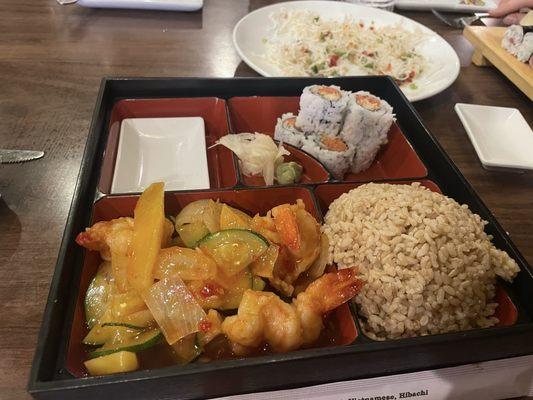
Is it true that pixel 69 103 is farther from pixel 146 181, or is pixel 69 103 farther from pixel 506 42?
pixel 506 42

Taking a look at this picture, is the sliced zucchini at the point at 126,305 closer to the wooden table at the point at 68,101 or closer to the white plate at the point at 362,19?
the wooden table at the point at 68,101

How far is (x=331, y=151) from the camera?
213 cm

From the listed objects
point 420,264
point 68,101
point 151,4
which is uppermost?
point 151,4

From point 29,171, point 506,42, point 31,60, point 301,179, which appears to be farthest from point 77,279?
point 506,42

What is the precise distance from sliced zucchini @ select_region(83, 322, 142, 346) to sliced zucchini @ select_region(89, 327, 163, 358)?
12 mm

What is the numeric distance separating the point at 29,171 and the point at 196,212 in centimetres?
92

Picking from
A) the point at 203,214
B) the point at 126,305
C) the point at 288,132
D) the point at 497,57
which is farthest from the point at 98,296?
the point at 497,57

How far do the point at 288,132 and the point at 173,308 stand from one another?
3.92ft

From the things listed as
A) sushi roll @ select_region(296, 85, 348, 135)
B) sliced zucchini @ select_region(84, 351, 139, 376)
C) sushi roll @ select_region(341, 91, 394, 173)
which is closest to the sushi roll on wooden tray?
sushi roll @ select_region(341, 91, 394, 173)

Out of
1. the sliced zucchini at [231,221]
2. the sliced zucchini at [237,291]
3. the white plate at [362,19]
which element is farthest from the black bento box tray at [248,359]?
the white plate at [362,19]

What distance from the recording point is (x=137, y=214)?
1.47 metres

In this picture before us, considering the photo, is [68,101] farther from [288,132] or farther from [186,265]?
[186,265]

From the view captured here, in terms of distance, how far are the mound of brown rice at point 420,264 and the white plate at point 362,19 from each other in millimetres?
1196

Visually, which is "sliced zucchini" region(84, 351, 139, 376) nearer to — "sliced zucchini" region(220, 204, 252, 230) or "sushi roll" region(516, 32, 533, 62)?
"sliced zucchini" region(220, 204, 252, 230)
